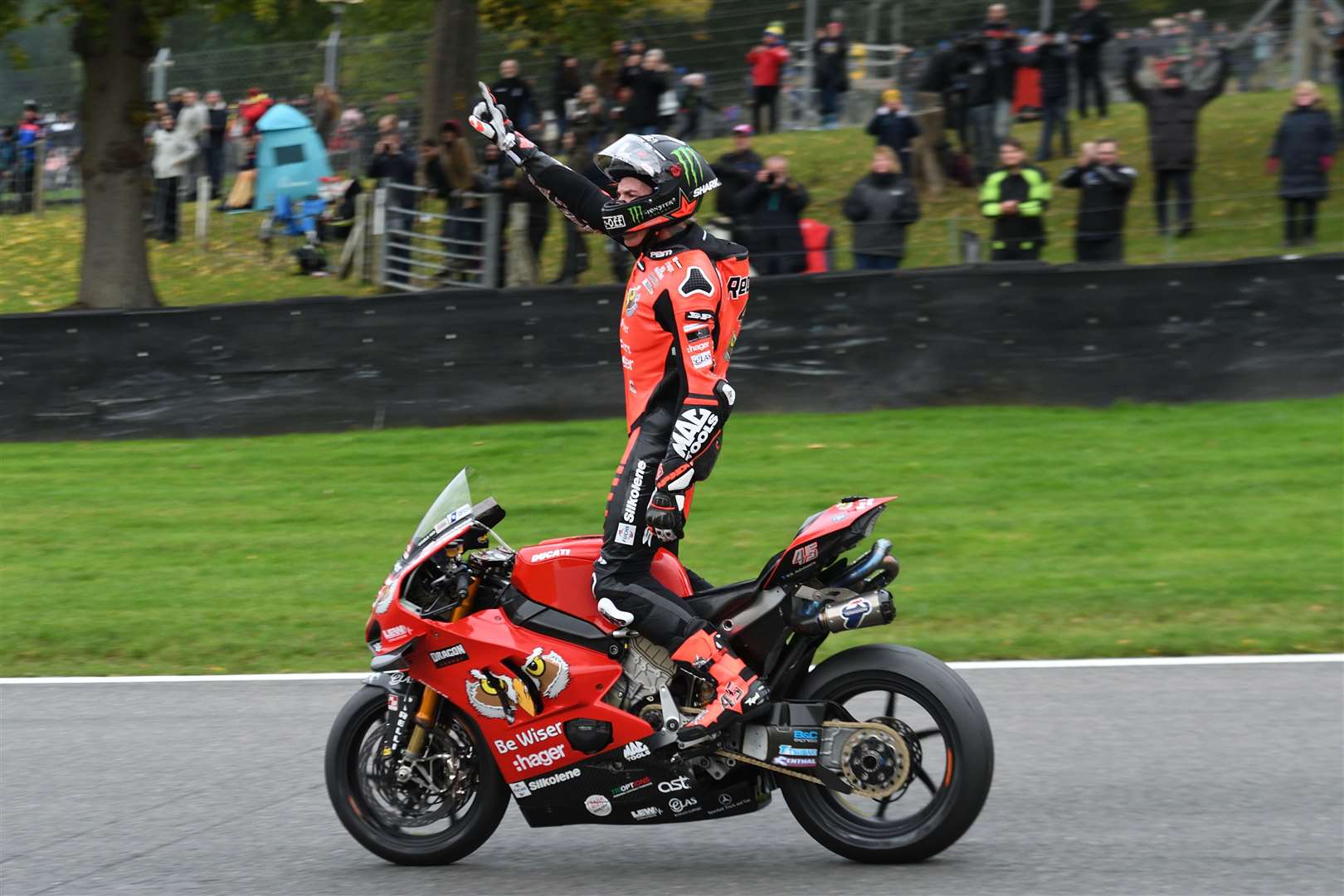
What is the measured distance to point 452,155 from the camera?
17.6 metres

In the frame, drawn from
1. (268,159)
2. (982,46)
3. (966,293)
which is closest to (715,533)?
(966,293)

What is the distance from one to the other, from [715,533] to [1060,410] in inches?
144

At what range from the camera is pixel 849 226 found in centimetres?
1338

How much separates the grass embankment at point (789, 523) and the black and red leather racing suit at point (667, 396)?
9.55 ft

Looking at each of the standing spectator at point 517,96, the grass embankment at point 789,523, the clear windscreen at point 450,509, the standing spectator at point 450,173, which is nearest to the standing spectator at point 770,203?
the grass embankment at point 789,523

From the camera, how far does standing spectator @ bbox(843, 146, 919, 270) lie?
1320cm

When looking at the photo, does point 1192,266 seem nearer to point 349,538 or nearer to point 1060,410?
point 1060,410

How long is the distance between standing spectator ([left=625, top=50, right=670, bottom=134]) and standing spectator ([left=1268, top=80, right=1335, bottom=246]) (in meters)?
6.70

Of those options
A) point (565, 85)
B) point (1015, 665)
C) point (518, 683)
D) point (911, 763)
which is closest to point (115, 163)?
point (565, 85)

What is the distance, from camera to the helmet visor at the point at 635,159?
5.09 metres

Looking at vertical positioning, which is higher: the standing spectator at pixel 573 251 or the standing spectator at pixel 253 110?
the standing spectator at pixel 253 110

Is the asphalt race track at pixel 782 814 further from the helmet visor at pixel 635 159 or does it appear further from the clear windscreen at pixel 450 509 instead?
the helmet visor at pixel 635 159

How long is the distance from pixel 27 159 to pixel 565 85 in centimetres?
914

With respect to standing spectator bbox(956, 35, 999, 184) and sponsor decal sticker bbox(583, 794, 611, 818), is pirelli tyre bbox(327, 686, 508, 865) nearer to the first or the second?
sponsor decal sticker bbox(583, 794, 611, 818)
